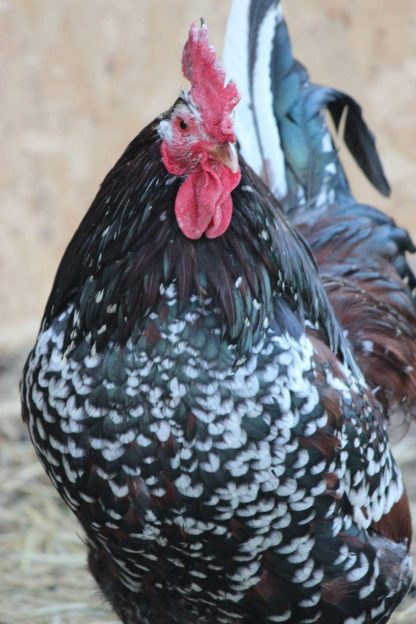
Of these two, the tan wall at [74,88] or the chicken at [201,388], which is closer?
the chicken at [201,388]

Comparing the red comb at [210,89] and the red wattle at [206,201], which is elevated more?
the red comb at [210,89]

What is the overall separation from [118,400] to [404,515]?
3.82 ft

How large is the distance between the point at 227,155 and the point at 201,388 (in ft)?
2.00

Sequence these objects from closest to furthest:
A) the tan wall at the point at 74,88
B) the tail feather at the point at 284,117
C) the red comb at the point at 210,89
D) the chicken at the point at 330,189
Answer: the red comb at the point at 210,89, the chicken at the point at 330,189, the tail feather at the point at 284,117, the tan wall at the point at 74,88

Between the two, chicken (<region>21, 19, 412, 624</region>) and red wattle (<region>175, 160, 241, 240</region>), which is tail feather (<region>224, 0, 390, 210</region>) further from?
red wattle (<region>175, 160, 241, 240</region>)

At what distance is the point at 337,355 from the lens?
3039 mm

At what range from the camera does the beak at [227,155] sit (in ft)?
8.29

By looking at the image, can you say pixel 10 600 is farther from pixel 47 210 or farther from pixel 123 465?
pixel 47 210

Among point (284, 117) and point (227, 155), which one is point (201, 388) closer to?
point (227, 155)

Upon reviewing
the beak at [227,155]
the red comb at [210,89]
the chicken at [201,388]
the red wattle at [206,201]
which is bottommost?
the chicken at [201,388]

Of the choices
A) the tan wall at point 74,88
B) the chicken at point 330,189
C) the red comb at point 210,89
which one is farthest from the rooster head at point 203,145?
the tan wall at point 74,88

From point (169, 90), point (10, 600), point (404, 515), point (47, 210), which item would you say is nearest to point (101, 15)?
point (169, 90)

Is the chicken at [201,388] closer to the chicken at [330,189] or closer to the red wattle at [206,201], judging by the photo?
the red wattle at [206,201]

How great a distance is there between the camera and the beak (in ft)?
8.29
